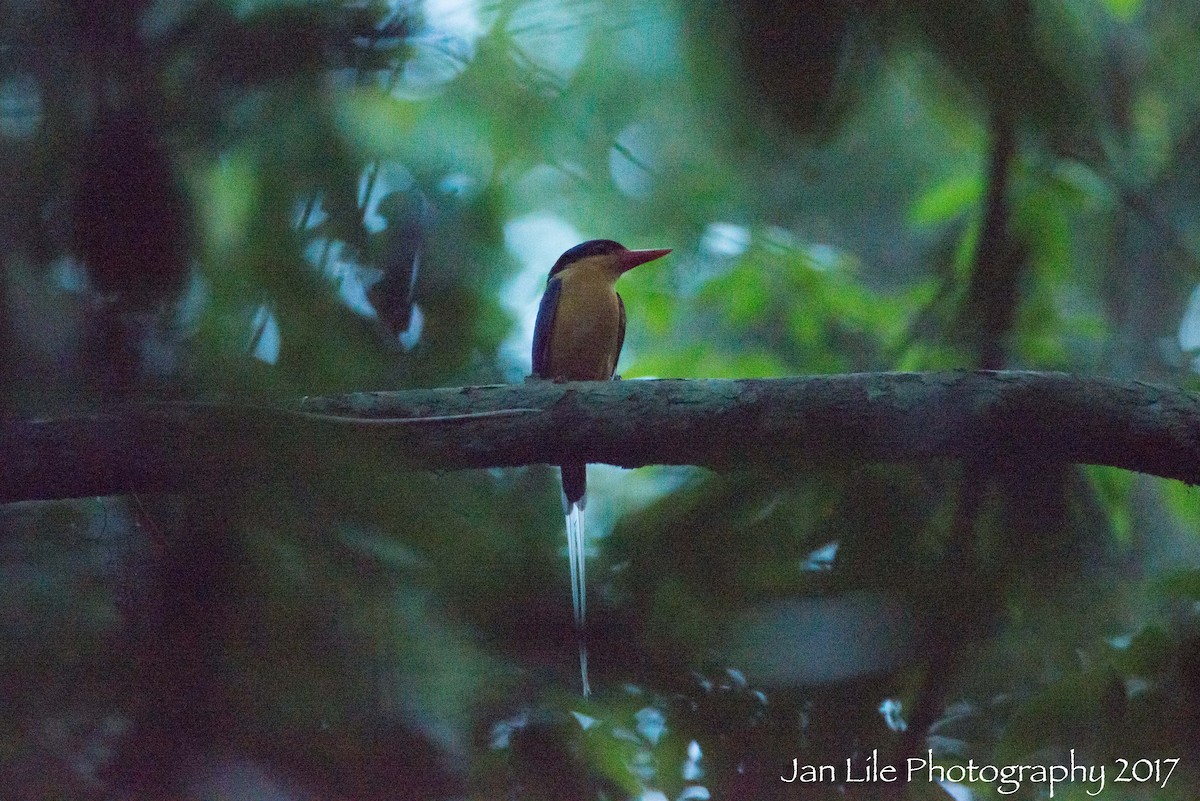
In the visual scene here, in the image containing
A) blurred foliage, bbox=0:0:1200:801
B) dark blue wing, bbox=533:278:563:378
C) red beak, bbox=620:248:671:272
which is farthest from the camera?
red beak, bbox=620:248:671:272

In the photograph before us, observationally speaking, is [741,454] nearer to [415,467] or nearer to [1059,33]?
[415,467]

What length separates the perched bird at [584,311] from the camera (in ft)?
9.22

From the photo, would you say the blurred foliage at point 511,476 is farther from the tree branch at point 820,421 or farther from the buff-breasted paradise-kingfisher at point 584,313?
the buff-breasted paradise-kingfisher at point 584,313

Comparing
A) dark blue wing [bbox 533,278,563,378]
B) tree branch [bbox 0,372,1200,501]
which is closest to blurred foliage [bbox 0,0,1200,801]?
tree branch [bbox 0,372,1200,501]

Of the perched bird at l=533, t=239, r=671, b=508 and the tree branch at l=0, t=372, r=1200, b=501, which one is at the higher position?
the perched bird at l=533, t=239, r=671, b=508

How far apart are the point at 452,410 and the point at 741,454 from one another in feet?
Result: 1.69

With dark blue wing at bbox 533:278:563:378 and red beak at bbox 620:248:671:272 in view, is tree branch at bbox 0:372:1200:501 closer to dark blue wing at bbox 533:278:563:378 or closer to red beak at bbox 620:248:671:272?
dark blue wing at bbox 533:278:563:378

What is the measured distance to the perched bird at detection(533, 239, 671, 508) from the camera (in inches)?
111

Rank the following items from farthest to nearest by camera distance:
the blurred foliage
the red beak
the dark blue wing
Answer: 1. the red beak
2. the dark blue wing
3. the blurred foliage

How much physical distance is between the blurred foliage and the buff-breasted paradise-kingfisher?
0.39 m

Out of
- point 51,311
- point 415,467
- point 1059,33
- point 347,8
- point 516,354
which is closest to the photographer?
point 51,311

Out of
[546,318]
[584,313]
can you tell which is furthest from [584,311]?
[546,318]

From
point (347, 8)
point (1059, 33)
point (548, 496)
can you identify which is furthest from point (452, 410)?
point (1059, 33)

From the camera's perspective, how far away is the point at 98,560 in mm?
1205
